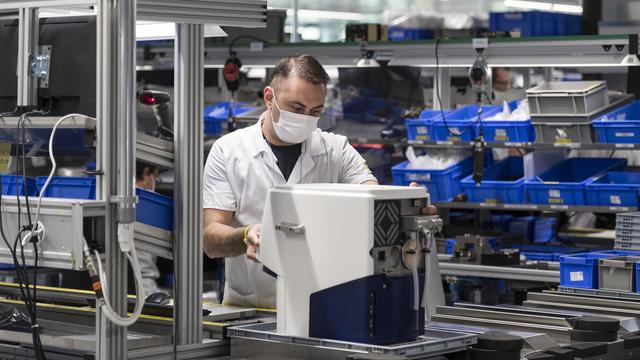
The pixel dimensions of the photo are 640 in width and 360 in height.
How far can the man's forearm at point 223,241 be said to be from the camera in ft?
12.0

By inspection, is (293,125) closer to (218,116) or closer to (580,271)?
(580,271)

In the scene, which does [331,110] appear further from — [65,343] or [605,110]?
[65,343]

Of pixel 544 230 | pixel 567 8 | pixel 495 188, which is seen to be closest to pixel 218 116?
pixel 495 188

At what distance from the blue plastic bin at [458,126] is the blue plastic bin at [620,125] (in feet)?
2.65

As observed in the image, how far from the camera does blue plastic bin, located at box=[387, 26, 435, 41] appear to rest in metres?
9.54

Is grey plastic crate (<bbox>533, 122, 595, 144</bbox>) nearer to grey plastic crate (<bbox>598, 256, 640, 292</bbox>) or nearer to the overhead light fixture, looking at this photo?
the overhead light fixture

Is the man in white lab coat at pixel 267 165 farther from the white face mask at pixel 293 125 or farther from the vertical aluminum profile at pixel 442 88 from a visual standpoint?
the vertical aluminum profile at pixel 442 88

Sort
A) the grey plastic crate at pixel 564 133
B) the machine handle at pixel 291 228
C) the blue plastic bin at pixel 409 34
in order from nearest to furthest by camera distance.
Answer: the machine handle at pixel 291 228
the grey plastic crate at pixel 564 133
the blue plastic bin at pixel 409 34

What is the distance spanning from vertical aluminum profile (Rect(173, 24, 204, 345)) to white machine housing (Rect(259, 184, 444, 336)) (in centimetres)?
25

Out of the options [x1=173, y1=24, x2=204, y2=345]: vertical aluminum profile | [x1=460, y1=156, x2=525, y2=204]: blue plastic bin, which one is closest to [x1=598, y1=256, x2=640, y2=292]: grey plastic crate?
[x1=173, y1=24, x2=204, y2=345]: vertical aluminum profile

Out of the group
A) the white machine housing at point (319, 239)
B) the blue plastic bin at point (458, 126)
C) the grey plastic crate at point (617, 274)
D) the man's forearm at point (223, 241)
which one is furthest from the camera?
the blue plastic bin at point (458, 126)

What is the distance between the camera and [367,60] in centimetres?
805

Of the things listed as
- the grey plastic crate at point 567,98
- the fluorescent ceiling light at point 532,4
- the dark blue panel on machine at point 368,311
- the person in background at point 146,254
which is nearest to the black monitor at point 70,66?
the dark blue panel on machine at point 368,311

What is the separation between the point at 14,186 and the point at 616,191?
458cm
